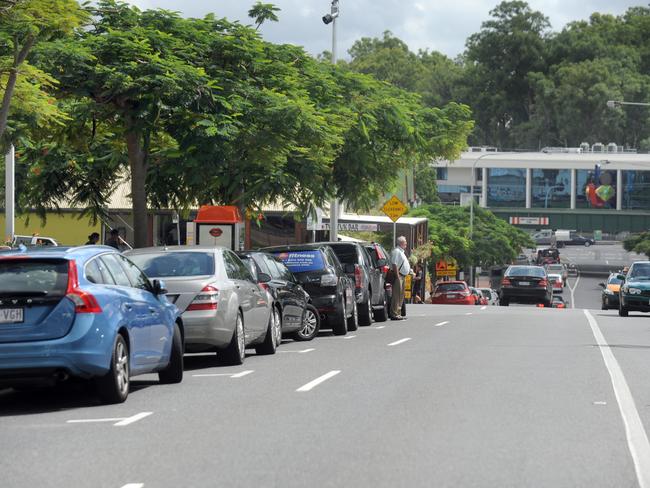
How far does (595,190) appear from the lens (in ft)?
406

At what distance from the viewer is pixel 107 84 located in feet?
81.4

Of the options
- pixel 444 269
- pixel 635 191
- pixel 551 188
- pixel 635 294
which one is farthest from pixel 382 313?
pixel 551 188

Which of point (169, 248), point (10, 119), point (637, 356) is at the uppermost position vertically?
point (10, 119)

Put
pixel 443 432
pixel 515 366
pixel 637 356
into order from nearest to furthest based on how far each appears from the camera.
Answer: pixel 443 432 → pixel 515 366 → pixel 637 356

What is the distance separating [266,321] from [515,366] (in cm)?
389

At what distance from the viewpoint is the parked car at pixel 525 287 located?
53.8m

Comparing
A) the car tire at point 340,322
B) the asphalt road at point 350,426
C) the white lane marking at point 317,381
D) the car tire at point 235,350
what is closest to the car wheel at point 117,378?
the asphalt road at point 350,426

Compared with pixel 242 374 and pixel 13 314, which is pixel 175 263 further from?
pixel 13 314

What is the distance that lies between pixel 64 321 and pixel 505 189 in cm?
11785

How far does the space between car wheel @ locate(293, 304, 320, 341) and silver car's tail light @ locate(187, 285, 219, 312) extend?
655cm

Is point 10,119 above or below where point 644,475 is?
above

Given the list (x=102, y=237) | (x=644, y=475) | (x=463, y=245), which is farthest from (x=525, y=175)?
(x=644, y=475)

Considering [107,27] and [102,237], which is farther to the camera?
[102,237]

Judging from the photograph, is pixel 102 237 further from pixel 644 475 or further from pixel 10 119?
pixel 644 475
